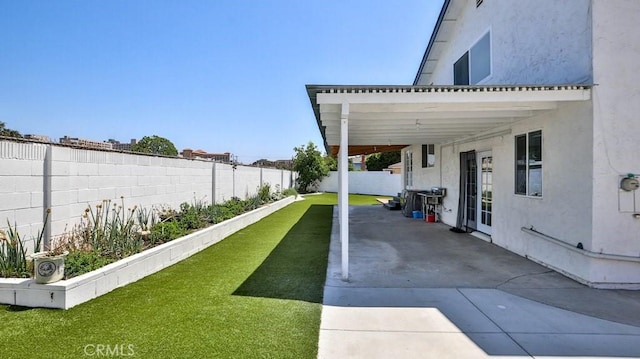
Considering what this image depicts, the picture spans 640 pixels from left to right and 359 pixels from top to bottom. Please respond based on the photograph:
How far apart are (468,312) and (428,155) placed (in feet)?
31.9

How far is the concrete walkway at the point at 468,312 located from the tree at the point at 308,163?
2062 cm

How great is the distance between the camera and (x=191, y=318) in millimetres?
3799

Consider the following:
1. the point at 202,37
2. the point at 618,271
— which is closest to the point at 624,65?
the point at 618,271

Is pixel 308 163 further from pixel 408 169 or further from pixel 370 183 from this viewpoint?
pixel 408 169

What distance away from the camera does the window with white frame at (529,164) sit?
21.1ft

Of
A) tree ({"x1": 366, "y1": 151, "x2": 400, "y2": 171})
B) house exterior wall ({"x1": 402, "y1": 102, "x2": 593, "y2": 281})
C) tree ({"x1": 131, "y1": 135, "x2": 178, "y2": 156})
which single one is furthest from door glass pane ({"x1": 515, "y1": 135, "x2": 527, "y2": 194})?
tree ({"x1": 366, "y1": 151, "x2": 400, "y2": 171})

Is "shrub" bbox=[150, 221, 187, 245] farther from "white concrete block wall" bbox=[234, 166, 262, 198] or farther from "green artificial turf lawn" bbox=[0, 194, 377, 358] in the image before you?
"white concrete block wall" bbox=[234, 166, 262, 198]

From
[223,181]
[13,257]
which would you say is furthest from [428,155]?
[13,257]

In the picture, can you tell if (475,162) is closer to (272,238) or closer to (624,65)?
(624,65)

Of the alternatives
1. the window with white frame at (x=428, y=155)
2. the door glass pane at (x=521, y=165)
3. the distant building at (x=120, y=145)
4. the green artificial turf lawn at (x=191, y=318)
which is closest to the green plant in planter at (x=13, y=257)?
the green artificial turf lawn at (x=191, y=318)

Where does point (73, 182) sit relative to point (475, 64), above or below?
below

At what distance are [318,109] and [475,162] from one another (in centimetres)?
565

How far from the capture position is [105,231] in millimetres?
5586

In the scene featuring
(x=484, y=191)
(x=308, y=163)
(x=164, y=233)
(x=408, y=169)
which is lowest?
(x=164, y=233)
